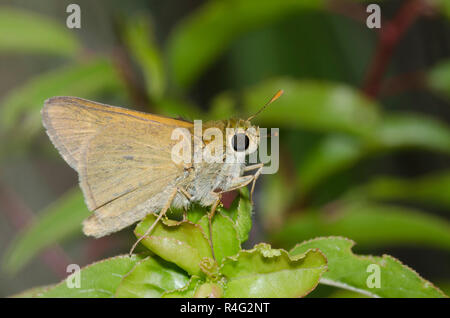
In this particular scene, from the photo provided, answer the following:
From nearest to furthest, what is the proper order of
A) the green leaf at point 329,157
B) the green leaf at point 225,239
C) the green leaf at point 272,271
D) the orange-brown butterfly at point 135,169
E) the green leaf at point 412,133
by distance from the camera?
the green leaf at point 272,271, the green leaf at point 225,239, the orange-brown butterfly at point 135,169, the green leaf at point 412,133, the green leaf at point 329,157

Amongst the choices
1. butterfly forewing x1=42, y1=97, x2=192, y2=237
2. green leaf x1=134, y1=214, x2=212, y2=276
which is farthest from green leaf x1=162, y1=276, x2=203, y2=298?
butterfly forewing x1=42, y1=97, x2=192, y2=237

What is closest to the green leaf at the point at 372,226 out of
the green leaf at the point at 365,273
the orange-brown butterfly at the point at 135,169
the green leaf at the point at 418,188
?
the green leaf at the point at 418,188

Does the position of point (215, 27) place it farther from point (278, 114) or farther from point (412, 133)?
point (412, 133)

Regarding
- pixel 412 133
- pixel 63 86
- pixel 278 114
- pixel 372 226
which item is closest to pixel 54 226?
pixel 63 86

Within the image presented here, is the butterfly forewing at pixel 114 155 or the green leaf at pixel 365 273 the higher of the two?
the butterfly forewing at pixel 114 155

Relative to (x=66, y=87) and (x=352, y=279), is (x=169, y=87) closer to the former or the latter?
(x=66, y=87)

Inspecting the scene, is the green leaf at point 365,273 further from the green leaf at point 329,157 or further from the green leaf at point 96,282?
the green leaf at point 329,157

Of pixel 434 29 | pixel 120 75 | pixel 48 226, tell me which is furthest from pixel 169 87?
pixel 434 29
